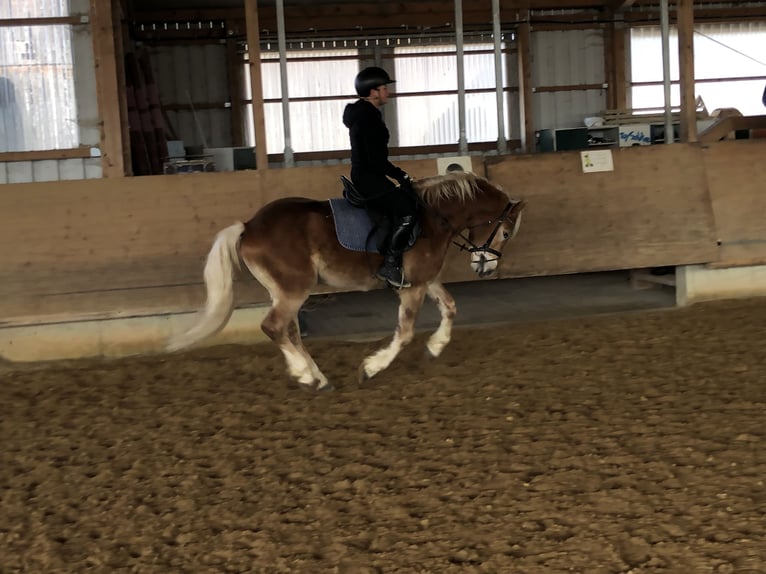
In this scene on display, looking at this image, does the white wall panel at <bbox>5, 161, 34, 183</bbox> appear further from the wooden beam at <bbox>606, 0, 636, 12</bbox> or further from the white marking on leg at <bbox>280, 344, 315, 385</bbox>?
the wooden beam at <bbox>606, 0, 636, 12</bbox>

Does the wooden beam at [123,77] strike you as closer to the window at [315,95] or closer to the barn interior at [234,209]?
the barn interior at [234,209]

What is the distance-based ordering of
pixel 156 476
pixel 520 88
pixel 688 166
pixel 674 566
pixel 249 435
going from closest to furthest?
1. pixel 674 566
2. pixel 156 476
3. pixel 249 435
4. pixel 688 166
5. pixel 520 88

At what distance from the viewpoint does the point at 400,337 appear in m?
5.15

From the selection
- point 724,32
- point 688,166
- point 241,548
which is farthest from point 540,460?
point 724,32

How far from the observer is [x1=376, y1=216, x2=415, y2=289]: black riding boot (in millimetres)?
5141

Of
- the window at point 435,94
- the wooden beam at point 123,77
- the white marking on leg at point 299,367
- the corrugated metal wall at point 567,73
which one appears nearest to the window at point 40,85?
the wooden beam at point 123,77

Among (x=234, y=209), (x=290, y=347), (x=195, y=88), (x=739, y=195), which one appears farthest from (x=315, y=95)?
(x=290, y=347)

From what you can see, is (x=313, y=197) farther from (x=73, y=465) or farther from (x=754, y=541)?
(x=754, y=541)

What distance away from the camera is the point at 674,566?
100 inches

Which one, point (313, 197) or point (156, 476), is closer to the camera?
point (156, 476)

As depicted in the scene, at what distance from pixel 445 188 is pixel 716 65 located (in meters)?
12.2

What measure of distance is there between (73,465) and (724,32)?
1506 centimetres

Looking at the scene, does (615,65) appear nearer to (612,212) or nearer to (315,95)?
(315,95)

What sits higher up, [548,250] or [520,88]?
[520,88]
